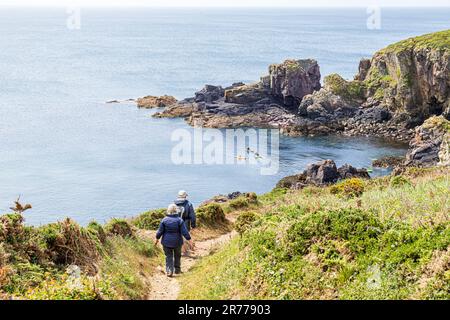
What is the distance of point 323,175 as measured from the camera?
55.5 metres

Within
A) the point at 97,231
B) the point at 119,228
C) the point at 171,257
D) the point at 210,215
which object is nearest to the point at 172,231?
the point at 171,257

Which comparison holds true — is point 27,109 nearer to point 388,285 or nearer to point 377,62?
point 377,62

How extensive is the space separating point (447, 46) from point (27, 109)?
231ft

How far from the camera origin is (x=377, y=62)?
95.1m

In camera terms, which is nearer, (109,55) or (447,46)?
(447,46)

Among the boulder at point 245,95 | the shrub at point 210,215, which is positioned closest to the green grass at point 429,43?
the boulder at point 245,95

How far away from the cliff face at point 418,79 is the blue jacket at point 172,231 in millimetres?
67844

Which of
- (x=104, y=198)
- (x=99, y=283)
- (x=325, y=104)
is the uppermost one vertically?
(x=99, y=283)

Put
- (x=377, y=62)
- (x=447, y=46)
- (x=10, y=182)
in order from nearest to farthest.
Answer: (x=10, y=182) < (x=447, y=46) < (x=377, y=62)

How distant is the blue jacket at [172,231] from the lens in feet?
52.9

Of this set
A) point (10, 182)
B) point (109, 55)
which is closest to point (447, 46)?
point (10, 182)

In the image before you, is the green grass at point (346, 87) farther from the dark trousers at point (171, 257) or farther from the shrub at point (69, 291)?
the shrub at point (69, 291)

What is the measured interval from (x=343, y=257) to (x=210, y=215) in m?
15.2

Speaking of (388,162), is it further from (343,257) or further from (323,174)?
(343,257)
